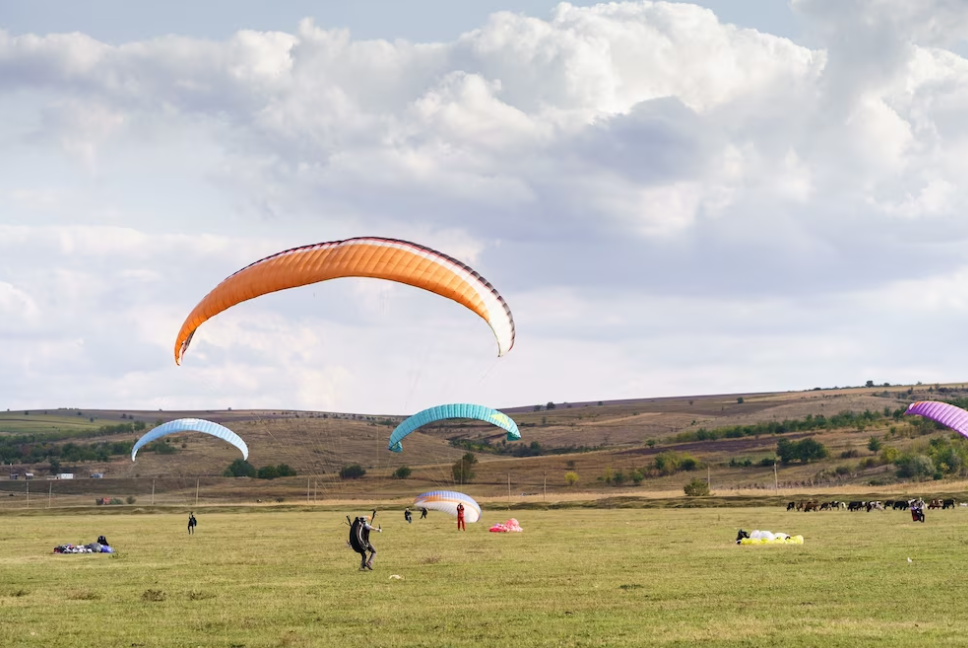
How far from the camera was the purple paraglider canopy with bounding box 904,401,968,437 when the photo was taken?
4031cm

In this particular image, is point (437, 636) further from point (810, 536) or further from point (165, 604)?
point (810, 536)

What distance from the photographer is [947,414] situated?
4125 centimetres

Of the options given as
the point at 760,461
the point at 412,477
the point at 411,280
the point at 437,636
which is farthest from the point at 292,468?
the point at 437,636

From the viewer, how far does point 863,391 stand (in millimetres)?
194375

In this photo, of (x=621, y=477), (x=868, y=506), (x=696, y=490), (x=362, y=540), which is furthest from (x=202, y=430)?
(x=621, y=477)

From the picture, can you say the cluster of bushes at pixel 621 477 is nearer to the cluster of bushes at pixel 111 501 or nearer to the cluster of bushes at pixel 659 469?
the cluster of bushes at pixel 659 469

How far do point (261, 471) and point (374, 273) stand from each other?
99.7 meters

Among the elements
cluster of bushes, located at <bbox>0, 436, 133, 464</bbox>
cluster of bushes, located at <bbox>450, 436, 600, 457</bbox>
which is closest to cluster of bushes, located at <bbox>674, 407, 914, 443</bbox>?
cluster of bushes, located at <bbox>450, 436, 600, 457</bbox>

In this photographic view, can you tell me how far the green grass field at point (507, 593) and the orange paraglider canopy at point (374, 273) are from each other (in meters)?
6.07

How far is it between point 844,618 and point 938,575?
6.53 m

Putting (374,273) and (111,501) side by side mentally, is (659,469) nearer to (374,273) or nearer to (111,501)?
(111,501)

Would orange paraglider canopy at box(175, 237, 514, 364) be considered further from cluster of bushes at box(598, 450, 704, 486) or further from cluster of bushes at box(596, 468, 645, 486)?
cluster of bushes at box(598, 450, 704, 486)

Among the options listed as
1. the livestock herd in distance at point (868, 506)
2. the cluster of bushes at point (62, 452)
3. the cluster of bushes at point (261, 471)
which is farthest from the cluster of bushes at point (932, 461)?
the cluster of bushes at point (62, 452)

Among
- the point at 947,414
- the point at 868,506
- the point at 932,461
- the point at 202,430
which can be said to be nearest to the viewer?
the point at 947,414
